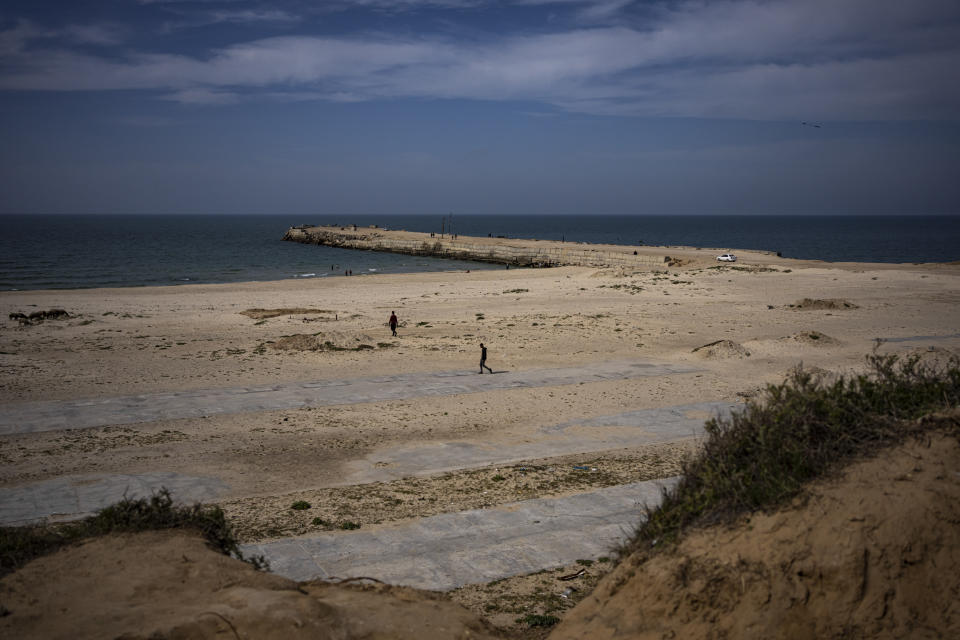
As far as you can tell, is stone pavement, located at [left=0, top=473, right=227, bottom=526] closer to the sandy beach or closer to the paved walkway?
the sandy beach

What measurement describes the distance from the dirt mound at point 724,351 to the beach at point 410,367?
0.26ft

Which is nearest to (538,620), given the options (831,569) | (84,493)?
(831,569)

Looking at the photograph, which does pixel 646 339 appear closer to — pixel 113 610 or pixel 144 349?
pixel 144 349

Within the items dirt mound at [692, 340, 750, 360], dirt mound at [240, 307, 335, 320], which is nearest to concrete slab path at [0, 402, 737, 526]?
dirt mound at [692, 340, 750, 360]

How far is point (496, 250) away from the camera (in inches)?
3374

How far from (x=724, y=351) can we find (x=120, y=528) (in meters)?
21.2

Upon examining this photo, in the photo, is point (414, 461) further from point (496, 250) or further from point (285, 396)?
point (496, 250)

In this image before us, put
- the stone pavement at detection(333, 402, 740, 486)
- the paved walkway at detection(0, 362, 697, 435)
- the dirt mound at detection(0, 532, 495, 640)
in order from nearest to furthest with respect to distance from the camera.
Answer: the dirt mound at detection(0, 532, 495, 640) < the stone pavement at detection(333, 402, 740, 486) < the paved walkway at detection(0, 362, 697, 435)

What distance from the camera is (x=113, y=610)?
5957 mm

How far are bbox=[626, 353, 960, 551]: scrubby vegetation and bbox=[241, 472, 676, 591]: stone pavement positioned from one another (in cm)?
Answer: 237

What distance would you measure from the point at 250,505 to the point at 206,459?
10.4 feet

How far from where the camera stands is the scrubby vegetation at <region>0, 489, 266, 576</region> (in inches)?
270

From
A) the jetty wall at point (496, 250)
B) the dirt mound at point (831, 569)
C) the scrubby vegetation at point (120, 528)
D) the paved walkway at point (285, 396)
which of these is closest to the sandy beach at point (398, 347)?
the paved walkway at point (285, 396)

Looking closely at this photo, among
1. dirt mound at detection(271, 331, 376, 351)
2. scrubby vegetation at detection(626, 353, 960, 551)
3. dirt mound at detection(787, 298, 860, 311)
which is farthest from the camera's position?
dirt mound at detection(787, 298, 860, 311)
